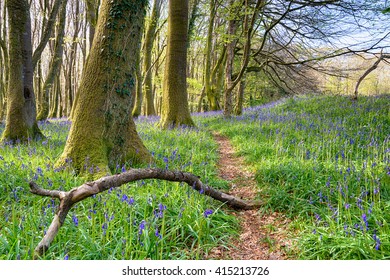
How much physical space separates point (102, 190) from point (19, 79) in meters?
5.81

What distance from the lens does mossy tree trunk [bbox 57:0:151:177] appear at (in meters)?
3.93

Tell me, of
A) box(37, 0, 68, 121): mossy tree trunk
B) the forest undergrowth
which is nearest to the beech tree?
box(37, 0, 68, 121): mossy tree trunk

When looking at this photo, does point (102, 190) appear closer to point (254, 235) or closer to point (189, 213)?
point (189, 213)

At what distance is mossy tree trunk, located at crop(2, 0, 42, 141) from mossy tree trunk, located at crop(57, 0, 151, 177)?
327 centimetres

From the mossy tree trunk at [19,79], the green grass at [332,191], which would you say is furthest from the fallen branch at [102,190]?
the mossy tree trunk at [19,79]

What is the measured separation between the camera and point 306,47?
1138cm

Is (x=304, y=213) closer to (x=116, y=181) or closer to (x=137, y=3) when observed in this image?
(x=116, y=181)

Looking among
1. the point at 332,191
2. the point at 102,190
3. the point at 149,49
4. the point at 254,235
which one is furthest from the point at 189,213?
the point at 149,49

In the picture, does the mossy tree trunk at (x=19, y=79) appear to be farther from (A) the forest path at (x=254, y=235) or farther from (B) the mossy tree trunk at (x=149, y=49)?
(B) the mossy tree trunk at (x=149, y=49)

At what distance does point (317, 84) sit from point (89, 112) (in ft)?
50.7

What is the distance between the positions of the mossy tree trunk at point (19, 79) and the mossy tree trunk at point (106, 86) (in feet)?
10.7

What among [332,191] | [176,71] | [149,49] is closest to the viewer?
[332,191]

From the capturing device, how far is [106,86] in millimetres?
4016

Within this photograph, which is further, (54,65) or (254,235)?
(54,65)
